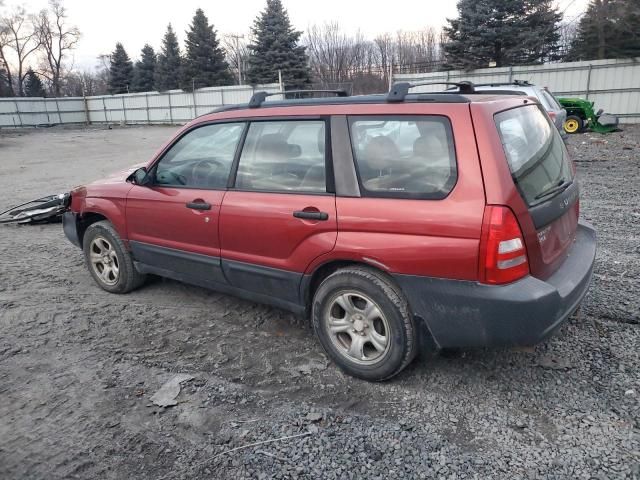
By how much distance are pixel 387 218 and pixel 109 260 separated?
309cm

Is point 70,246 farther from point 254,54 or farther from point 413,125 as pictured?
point 254,54

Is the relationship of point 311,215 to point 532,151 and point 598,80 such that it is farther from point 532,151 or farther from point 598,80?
point 598,80

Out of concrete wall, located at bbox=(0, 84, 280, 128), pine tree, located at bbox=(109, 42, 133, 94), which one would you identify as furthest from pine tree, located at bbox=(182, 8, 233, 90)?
pine tree, located at bbox=(109, 42, 133, 94)

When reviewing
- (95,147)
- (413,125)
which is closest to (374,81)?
(95,147)

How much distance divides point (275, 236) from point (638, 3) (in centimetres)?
2745

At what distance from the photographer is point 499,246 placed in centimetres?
253

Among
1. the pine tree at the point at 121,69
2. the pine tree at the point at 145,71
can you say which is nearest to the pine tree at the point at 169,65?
the pine tree at the point at 145,71

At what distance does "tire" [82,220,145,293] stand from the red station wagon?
29.8 inches

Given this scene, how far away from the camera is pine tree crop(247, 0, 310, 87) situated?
33.7 metres

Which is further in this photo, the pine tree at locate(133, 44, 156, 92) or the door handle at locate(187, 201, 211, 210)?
the pine tree at locate(133, 44, 156, 92)

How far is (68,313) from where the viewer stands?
4.33m

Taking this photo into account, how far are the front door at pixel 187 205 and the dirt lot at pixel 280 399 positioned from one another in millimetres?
492

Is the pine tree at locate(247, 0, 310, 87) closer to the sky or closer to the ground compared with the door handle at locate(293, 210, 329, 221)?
closer to the sky

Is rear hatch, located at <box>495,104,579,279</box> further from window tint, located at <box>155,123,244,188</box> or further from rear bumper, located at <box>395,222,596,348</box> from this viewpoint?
window tint, located at <box>155,123,244,188</box>
